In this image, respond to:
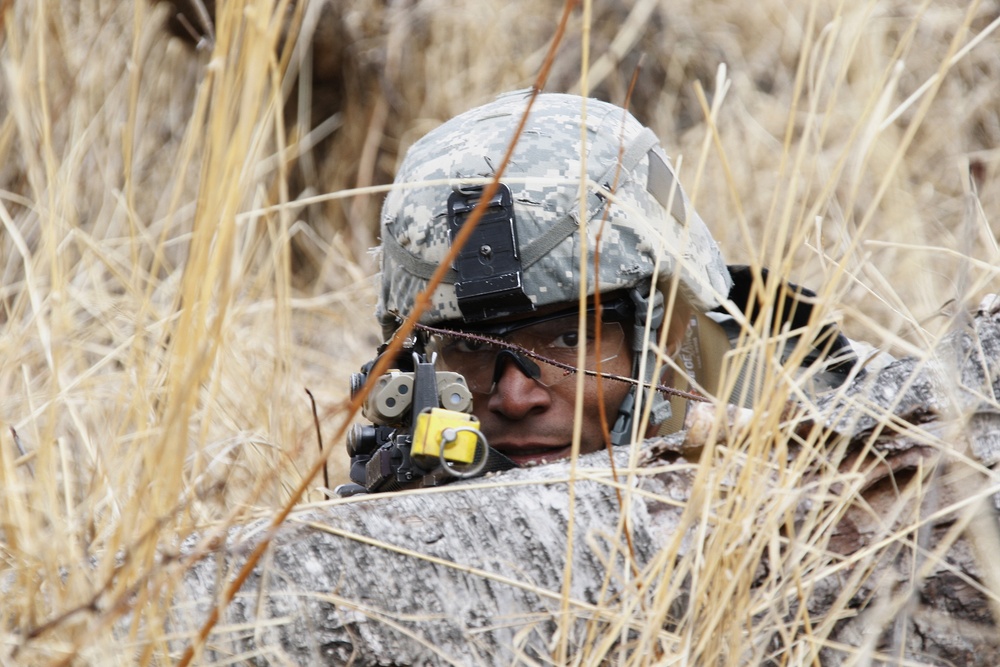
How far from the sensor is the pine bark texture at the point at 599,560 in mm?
1194

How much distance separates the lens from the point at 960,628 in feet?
4.15

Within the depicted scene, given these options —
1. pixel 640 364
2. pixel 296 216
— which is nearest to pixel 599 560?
pixel 640 364

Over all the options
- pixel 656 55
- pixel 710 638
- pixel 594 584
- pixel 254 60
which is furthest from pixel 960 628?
pixel 656 55

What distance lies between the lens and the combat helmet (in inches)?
85.4

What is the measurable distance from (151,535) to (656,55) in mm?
4879

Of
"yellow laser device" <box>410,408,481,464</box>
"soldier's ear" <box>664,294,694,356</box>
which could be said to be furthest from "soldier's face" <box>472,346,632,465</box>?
"yellow laser device" <box>410,408,481,464</box>

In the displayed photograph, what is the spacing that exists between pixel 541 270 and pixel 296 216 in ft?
10.3

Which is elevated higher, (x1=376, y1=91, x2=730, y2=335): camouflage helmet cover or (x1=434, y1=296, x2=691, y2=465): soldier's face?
(x1=376, y1=91, x2=730, y2=335): camouflage helmet cover

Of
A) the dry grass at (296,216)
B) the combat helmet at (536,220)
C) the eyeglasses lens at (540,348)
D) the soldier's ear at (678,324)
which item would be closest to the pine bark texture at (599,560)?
the dry grass at (296,216)

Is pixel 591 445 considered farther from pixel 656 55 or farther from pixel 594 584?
pixel 656 55

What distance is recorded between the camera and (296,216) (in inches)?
200

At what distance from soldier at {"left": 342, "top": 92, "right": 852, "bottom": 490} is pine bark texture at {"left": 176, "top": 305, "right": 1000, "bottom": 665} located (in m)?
0.82

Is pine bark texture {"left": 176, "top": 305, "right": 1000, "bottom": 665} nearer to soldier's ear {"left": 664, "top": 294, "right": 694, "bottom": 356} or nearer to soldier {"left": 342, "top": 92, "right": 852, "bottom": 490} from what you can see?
soldier {"left": 342, "top": 92, "right": 852, "bottom": 490}

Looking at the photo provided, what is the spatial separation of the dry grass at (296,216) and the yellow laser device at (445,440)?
0.28 metres
